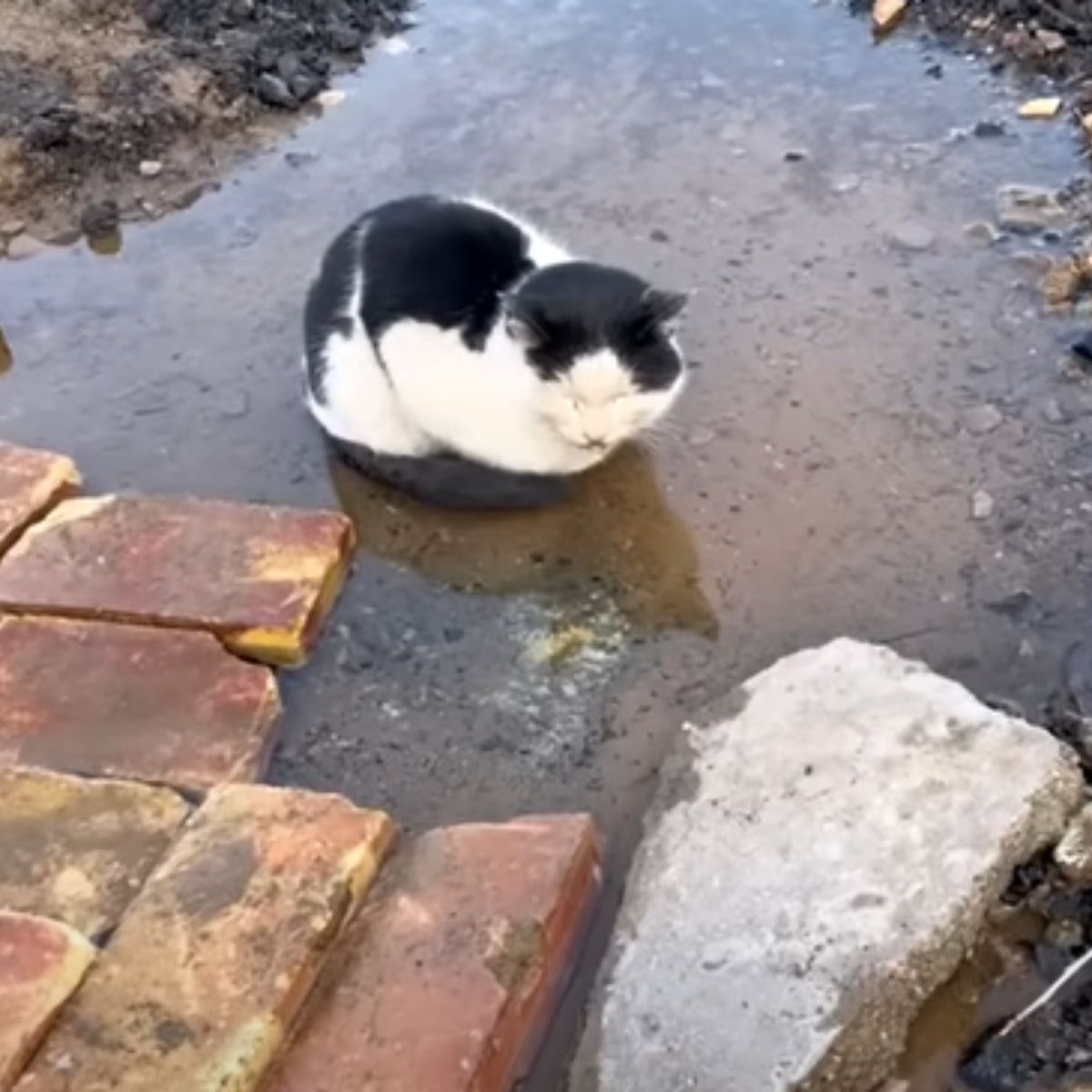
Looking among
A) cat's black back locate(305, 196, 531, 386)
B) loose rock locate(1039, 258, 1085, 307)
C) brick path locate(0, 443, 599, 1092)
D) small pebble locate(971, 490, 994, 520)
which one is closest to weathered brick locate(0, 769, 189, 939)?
brick path locate(0, 443, 599, 1092)

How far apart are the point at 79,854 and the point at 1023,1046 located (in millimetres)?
1164

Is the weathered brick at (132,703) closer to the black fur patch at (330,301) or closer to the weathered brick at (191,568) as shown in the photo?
the weathered brick at (191,568)

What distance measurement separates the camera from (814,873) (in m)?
2.34

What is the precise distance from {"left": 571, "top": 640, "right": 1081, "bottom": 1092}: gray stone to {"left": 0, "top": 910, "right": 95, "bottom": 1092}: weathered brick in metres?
0.59

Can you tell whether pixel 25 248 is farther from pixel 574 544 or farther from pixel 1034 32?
pixel 1034 32

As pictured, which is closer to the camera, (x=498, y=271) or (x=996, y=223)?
(x=498, y=271)

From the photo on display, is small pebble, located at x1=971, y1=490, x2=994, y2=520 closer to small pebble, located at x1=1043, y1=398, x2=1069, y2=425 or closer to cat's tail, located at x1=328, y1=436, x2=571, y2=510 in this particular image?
small pebble, located at x1=1043, y1=398, x2=1069, y2=425

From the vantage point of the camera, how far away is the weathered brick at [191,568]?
2846 mm

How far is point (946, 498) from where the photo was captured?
3.06 m

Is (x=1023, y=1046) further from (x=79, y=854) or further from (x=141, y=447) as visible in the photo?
(x=141, y=447)

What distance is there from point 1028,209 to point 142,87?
1.87 metres

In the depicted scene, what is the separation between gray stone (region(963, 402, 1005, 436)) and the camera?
10.4 ft

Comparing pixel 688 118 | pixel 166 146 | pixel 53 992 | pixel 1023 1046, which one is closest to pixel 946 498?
pixel 1023 1046

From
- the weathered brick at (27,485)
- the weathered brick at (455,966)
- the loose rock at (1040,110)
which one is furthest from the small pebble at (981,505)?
the weathered brick at (27,485)
